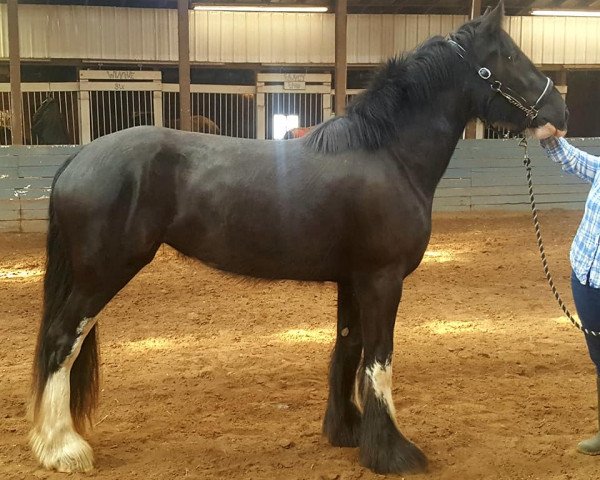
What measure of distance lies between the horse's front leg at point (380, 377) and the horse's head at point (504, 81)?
1.02 metres

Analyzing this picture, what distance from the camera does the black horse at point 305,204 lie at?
2.86 metres

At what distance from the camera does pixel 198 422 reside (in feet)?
11.3

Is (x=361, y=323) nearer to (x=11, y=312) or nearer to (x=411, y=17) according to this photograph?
(x=11, y=312)

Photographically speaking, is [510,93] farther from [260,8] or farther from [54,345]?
[260,8]

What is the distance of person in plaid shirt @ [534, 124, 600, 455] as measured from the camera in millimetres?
2756

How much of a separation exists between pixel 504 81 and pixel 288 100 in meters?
11.1

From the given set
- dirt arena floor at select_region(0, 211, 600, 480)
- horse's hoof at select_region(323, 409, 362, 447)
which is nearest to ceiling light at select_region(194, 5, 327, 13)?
dirt arena floor at select_region(0, 211, 600, 480)

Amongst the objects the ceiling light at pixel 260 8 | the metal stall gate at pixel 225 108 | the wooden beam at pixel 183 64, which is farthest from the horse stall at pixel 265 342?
the ceiling light at pixel 260 8

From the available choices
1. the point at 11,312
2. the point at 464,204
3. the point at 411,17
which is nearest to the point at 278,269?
the point at 11,312

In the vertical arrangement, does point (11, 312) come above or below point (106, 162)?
below

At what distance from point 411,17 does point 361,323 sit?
12739mm

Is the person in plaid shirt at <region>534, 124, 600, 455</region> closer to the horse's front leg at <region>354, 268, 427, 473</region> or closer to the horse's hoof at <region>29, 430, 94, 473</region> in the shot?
the horse's front leg at <region>354, 268, 427, 473</region>

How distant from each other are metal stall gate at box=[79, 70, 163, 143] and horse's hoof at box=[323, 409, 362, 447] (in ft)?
34.2

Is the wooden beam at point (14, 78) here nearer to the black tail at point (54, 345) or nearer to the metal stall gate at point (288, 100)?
the metal stall gate at point (288, 100)
